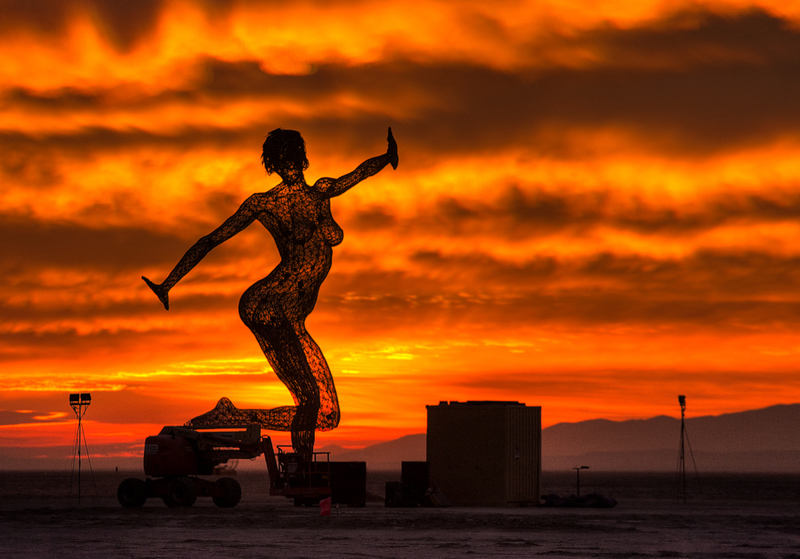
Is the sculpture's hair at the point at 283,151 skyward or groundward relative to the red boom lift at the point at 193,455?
skyward

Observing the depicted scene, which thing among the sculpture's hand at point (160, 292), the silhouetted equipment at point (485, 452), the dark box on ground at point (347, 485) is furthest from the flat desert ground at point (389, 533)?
the sculpture's hand at point (160, 292)

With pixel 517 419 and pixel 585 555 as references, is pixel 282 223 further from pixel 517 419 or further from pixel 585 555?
pixel 585 555

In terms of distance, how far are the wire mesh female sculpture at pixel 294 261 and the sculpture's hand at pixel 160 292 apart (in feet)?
2.07

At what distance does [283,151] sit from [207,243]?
337 cm

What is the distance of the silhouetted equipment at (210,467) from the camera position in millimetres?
29438

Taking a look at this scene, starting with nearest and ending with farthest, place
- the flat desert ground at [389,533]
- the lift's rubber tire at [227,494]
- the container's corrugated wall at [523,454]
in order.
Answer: the flat desert ground at [389,533] → the lift's rubber tire at [227,494] → the container's corrugated wall at [523,454]

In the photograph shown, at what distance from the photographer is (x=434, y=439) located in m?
34.9

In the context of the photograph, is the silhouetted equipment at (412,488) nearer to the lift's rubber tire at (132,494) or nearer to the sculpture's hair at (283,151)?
the lift's rubber tire at (132,494)

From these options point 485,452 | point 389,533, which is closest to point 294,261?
point 389,533

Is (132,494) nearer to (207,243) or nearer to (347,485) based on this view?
(347,485)

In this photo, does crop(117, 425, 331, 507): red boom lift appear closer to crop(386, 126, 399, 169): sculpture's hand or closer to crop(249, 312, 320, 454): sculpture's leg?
crop(249, 312, 320, 454): sculpture's leg

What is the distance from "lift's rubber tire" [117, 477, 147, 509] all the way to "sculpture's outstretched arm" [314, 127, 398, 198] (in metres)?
10.9

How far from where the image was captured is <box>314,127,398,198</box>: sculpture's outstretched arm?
29031 mm

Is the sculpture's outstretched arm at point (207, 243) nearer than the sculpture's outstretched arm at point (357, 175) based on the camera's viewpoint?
Yes
